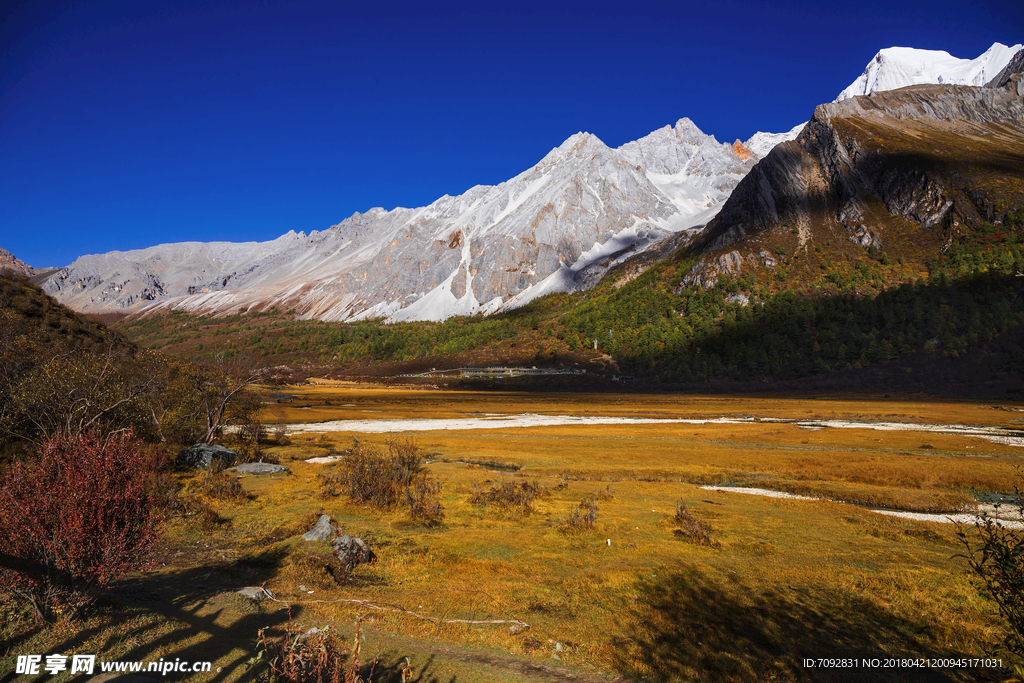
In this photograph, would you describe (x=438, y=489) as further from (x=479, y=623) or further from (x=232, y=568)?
(x=479, y=623)

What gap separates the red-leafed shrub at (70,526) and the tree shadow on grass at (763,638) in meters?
10.1

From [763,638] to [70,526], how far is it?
14.0 meters

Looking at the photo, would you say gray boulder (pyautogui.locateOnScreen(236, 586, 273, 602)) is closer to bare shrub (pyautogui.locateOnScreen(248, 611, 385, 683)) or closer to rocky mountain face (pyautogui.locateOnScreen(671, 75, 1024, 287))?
bare shrub (pyautogui.locateOnScreen(248, 611, 385, 683))

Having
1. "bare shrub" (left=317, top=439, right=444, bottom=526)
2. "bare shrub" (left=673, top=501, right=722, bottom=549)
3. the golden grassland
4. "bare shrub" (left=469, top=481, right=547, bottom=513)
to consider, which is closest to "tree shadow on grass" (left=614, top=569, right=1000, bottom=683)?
the golden grassland

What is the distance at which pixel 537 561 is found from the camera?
14742 millimetres

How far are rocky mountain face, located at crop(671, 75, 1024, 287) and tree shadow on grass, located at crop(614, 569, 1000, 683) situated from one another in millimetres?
147398

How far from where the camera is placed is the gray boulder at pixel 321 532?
1553 centimetres

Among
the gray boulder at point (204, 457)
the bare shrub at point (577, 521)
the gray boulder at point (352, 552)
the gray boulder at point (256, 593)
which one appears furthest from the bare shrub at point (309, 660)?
the gray boulder at point (204, 457)

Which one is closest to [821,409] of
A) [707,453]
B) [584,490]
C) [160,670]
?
[707,453]

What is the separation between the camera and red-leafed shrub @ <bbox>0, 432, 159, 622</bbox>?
832 cm

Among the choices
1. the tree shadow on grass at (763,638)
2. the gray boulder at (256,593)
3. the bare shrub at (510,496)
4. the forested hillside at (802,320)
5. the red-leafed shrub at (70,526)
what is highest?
the forested hillside at (802,320)

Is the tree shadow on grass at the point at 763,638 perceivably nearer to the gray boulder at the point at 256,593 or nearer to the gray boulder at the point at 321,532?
the gray boulder at the point at 256,593

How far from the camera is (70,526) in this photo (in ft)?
27.6

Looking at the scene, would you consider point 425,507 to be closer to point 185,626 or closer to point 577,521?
point 577,521
